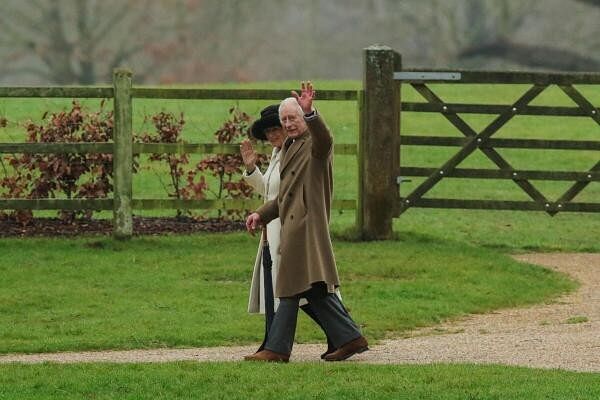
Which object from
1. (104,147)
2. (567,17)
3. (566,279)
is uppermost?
(567,17)

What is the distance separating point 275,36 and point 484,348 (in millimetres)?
4692

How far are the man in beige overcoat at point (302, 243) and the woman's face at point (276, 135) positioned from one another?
127 mm

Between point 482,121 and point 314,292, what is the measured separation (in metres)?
23.1

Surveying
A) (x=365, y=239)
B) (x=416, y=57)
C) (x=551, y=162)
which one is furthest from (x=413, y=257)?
(x=551, y=162)

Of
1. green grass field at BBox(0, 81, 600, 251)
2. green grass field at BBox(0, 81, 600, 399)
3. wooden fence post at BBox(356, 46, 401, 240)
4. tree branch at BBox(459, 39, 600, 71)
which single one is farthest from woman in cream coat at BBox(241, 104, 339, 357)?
green grass field at BBox(0, 81, 600, 251)

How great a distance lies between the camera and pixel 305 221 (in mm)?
10281

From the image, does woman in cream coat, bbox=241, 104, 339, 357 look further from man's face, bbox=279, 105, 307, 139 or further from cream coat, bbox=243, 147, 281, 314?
man's face, bbox=279, 105, 307, 139

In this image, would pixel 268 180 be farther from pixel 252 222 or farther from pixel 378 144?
pixel 378 144

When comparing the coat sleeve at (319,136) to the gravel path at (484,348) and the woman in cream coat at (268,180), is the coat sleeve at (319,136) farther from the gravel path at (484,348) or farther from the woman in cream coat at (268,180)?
the gravel path at (484,348)

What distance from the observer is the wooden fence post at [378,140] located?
1631 cm

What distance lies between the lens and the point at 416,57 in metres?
14.1

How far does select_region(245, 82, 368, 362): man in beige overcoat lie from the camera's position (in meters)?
10.2

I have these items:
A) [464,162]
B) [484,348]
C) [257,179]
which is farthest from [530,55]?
[464,162]

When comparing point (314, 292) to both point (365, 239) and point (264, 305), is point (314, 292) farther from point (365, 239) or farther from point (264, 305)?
point (365, 239)
